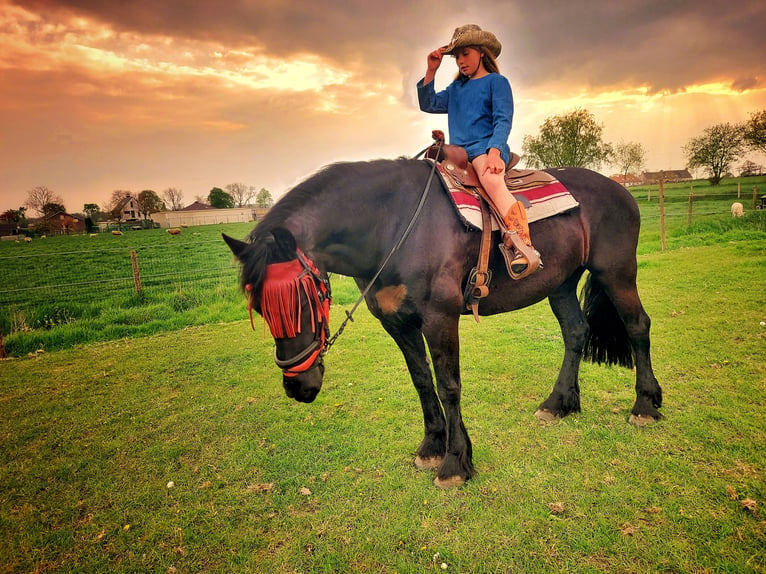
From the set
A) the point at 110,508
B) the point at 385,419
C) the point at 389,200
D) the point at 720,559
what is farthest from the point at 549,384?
the point at 110,508

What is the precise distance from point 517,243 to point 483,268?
1.04ft

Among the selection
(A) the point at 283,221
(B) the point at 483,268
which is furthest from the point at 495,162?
(A) the point at 283,221

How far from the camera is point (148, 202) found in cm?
8356

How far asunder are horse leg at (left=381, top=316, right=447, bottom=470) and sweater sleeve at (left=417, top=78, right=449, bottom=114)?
6.48 feet

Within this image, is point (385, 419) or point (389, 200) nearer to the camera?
point (389, 200)

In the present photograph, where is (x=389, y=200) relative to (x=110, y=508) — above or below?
above

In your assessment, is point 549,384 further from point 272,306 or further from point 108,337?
point 108,337

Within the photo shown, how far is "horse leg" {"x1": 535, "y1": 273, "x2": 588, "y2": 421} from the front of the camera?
4008 millimetres

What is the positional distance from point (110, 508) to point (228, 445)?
1.05 m

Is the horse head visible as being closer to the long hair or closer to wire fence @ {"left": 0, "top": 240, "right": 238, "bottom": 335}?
wire fence @ {"left": 0, "top": 240, "right": 238, "bottom": 335}

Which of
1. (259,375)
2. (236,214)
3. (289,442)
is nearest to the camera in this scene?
(289,442)

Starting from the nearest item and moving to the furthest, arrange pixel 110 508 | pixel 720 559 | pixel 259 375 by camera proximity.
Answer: pixel 720 559, pixel 110 508, pixel 259 375

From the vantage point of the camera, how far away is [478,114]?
3102 millimetres

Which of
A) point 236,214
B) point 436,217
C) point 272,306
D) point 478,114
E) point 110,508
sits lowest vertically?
point 110,508
